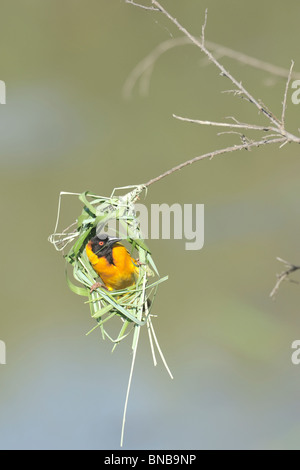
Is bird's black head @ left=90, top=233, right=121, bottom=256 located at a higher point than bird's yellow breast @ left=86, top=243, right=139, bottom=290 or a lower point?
higher

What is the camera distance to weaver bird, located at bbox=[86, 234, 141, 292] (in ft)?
8.63

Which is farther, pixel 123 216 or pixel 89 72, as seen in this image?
pixel 89 72

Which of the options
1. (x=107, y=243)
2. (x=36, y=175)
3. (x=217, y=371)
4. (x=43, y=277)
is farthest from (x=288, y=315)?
(x=107, y=243)

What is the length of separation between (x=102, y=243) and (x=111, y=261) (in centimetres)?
7

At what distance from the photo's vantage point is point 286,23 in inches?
302

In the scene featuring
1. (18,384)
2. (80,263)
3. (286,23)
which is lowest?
(80,263)

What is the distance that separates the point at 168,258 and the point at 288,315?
3.16 ft

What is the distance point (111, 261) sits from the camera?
2662 mm

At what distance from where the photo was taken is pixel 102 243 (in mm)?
2631

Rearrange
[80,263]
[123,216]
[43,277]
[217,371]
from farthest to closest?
[43,277]
[217,371]
[80,263]
[123,216]

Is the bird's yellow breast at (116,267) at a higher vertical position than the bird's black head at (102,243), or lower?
lower

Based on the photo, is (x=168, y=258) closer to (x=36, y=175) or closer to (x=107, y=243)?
(x=36, y=175)

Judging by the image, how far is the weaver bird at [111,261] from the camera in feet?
8.63

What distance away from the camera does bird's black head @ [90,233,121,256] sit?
2.61 metres
